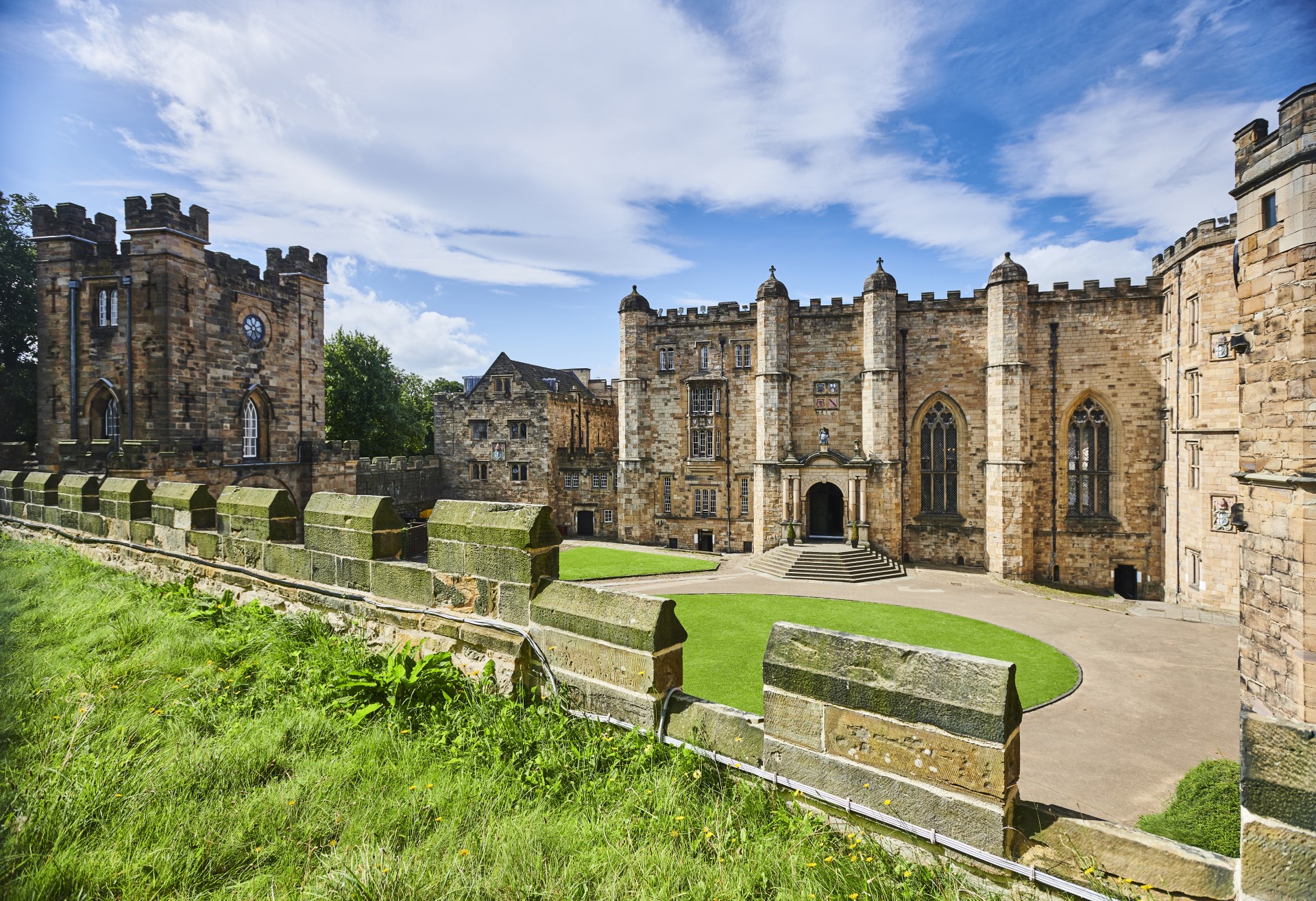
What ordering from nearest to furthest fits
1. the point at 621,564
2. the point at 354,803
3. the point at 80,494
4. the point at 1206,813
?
the point at 354,803 < the point at 1206,813 < the point at 80,494 < the point at 621,564

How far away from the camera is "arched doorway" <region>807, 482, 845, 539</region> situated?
29875 millimetres

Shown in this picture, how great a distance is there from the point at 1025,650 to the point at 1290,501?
8.88m

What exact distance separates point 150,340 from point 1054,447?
3730 cm

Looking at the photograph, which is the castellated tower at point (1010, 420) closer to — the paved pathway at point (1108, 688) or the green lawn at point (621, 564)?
the paved pathway at point (1108, 688)

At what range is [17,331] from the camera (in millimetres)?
25750

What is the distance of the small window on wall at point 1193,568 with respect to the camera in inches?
811

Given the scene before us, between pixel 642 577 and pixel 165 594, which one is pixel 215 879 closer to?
pixel 165 594

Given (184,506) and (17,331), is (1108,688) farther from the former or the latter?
(17,331)

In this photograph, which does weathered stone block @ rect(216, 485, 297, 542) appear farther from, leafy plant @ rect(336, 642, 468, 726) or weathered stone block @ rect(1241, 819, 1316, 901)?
weathered stone block @ rect(1241, 819, 1316, 901)

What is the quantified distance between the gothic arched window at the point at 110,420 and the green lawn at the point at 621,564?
18197 millimetres

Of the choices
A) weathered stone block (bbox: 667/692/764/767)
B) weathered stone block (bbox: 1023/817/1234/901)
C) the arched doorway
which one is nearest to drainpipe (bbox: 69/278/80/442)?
weathered stone block (bbox: 667/692/764/767)

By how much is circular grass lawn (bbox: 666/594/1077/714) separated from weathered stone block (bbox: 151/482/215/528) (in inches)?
359

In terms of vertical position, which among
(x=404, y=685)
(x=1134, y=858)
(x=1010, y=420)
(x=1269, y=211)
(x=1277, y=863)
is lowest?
(x=404, y=685)

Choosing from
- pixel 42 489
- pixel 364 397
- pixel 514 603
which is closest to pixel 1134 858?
pixel 514 603
